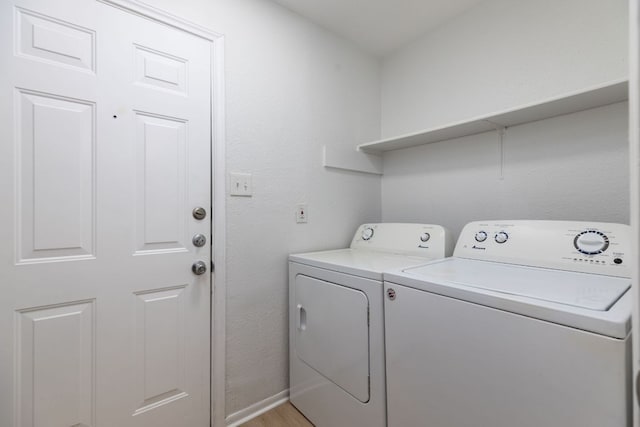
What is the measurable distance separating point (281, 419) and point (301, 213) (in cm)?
115

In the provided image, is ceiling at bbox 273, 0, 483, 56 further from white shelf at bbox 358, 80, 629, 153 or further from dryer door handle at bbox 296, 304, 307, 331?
dryer door handle at bbox 296, 304, 307, 331

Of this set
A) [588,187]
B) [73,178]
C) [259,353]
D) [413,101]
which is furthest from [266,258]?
[588,187]

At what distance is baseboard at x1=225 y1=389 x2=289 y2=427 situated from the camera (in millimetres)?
1518

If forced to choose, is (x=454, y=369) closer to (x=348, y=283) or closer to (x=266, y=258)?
(x=348, y=283)

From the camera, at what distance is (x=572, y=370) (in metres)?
0.72

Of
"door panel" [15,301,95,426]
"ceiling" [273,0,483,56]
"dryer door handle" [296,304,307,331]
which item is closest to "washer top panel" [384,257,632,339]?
"dryer door handle" [296,304,307,331]

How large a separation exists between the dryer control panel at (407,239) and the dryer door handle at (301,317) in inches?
24.1

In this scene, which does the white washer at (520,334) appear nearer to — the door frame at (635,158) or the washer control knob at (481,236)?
the washer control knob at (481,236)

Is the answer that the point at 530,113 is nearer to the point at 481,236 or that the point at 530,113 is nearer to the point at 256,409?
the point at 481,236

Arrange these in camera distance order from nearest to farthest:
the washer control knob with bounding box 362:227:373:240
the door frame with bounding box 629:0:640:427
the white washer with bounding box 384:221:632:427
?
the door frame with bounding box 629:0:640:427 < the white washer with bounding box 384:221:632:427 < the washer control knob with bounding box 362:227:373:240

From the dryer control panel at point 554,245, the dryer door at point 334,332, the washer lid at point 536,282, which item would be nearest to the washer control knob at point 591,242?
the dryer control panel at point 554,245

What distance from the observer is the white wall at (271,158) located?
1.54 m

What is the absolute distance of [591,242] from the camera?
1.14m

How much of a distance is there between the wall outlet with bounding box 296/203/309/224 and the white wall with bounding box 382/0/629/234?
0.78 m
